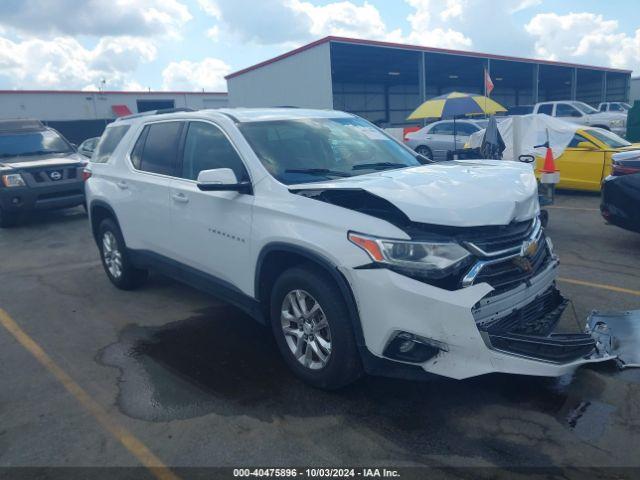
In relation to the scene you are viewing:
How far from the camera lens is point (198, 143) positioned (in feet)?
15.0

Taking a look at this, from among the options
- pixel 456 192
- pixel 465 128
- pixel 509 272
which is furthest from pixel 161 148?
pixel 465 128

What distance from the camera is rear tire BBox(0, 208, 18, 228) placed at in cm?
1038

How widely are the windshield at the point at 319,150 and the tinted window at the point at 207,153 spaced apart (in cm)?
19

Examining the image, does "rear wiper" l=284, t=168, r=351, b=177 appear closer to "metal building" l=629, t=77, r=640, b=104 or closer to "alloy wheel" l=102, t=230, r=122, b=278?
"alloy wheel" l=102, t=230, r=122, b=278

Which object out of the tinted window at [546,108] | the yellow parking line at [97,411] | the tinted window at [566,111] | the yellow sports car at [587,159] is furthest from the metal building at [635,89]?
the yellow parking line at [97,411]

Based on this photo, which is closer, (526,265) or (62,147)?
(526,265)

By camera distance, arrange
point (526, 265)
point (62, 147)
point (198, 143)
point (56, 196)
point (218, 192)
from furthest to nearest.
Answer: point (62, 147) < point (56, 196) < point (198, 143) < point (218, 192) < point (526, 265)

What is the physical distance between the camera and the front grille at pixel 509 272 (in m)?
3.08

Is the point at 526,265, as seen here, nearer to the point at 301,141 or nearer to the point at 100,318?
the point at 301,141

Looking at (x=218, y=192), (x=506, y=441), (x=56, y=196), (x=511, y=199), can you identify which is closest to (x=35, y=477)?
(x=218, y=192)

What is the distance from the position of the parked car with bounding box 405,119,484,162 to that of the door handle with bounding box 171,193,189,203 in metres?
14.7

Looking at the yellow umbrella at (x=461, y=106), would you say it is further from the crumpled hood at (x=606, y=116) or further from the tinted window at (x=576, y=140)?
the crumpled hood at (x=606, y=116)

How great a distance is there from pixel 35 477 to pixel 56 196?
8763mm

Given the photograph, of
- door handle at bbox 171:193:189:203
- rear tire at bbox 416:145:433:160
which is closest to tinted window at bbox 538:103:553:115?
rear tire at bbox 416:145:433:160
